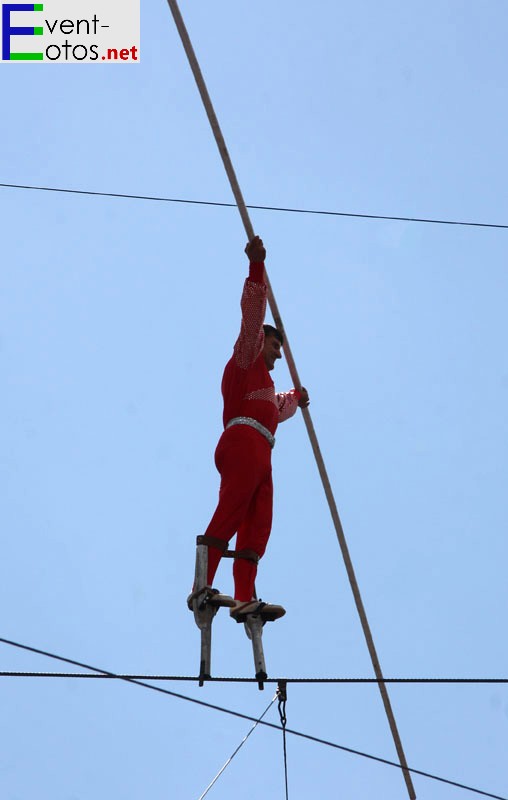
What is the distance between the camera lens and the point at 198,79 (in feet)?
21.5

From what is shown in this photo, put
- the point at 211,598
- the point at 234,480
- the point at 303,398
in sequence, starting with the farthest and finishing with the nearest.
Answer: the point at 303,398, the point at 234,480, the point at 211,598

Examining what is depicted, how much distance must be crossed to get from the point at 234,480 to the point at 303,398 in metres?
1.06

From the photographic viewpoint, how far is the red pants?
276 inches

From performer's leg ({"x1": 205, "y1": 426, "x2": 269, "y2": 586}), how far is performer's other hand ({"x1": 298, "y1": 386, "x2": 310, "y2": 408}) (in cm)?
70

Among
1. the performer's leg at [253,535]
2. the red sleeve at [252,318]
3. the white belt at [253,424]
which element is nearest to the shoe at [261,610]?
the performer's leg at [253,535]

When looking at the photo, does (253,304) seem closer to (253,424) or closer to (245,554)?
(253,424)

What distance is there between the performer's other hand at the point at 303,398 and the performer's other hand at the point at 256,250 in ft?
3.64

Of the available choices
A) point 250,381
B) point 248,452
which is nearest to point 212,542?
point 248,452

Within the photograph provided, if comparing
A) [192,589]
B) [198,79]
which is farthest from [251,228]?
[192,589]

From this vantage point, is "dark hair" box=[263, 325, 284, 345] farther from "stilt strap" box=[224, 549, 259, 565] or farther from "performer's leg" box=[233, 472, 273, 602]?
"stilt strap" box=[224, 549, 259, 565]

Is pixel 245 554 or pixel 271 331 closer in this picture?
pixel 245 554

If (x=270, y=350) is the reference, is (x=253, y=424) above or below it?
below

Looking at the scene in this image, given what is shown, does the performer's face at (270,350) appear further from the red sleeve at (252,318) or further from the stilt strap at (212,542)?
the stilt strap at (212,542)

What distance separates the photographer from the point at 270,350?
760cm
